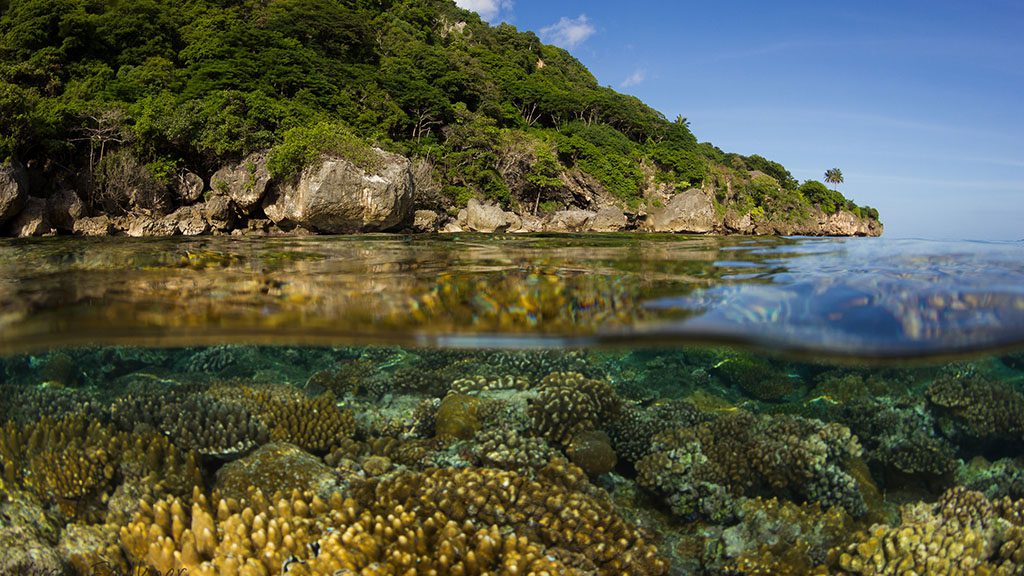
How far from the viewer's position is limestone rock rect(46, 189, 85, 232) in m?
22.4

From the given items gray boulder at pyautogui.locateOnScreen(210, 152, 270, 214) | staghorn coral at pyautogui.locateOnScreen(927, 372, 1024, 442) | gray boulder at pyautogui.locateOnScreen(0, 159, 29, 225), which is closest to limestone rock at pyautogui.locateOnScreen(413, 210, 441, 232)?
gray boulder at pyautogui.locateOnScreen(210, 152, 270, 214)

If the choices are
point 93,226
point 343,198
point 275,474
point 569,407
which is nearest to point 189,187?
point 93,226

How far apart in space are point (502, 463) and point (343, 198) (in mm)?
18268

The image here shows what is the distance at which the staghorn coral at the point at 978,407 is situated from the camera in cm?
753

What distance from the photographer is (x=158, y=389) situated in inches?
303

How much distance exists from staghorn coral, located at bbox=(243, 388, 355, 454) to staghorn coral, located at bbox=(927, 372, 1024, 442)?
29.2 feet

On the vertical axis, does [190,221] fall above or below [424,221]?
below

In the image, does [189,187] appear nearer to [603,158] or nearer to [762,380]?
[762,380]

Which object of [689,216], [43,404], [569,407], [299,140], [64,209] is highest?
[299,140]

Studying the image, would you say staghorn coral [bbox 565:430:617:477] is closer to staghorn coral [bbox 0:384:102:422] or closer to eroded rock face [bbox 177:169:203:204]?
staghorn coral [bbox 0:384:102:422]

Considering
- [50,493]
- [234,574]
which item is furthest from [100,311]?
[234,574]

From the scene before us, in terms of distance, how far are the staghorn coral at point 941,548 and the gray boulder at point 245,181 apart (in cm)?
2525

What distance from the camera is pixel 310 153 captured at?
23.1 metres

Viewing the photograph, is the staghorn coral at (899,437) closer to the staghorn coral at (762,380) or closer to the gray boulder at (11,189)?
the staghorn coral at (762,380)
